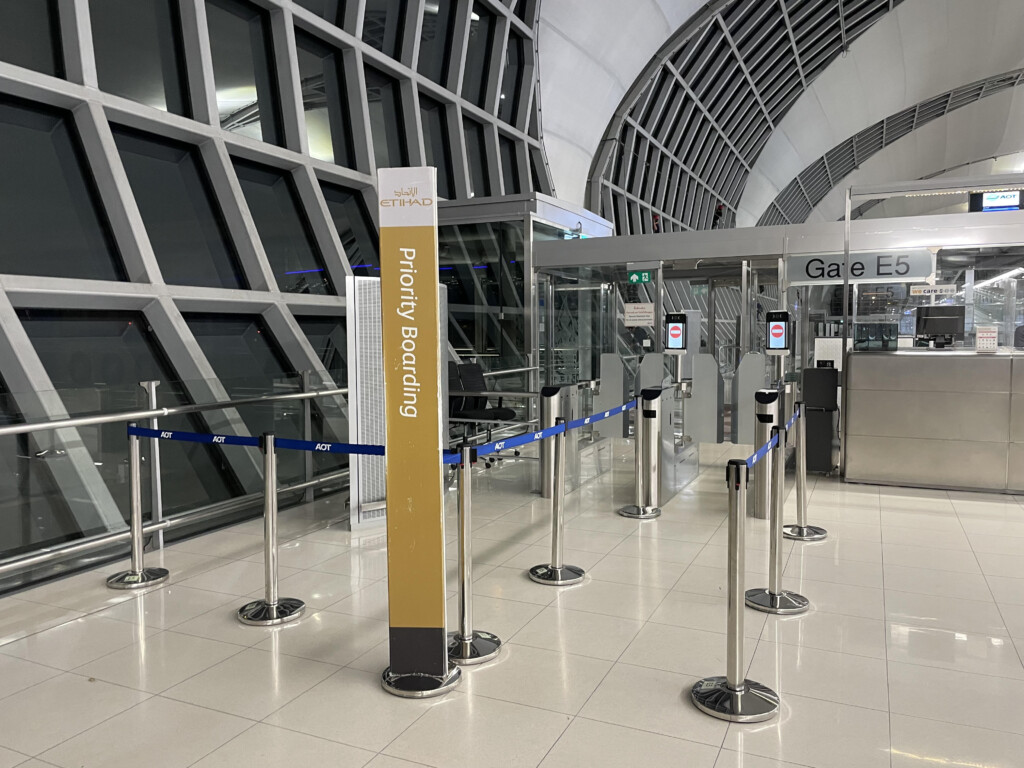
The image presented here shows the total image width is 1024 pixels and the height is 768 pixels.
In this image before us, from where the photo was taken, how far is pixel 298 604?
4.06 meters

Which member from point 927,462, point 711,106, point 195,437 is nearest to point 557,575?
point 195,437

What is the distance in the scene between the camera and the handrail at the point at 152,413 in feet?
13.5

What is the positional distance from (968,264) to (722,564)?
4.82 meters

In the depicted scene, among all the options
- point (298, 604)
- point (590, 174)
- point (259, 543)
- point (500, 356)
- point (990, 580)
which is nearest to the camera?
point (298, 604)

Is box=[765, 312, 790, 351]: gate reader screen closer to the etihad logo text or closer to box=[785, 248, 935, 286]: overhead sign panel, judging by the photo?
box=[785, 248, 935, 286]: overhead sign panel

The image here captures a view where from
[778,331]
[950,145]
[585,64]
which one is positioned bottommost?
[778,331]

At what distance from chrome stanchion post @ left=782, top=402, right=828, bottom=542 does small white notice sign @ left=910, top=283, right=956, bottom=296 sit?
3021 millimetres

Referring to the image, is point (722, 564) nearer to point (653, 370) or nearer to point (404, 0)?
point (653, 370)

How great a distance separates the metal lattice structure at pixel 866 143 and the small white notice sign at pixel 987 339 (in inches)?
1105

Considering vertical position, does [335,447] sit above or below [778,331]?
below

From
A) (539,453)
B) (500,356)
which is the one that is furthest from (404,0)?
(539,453)

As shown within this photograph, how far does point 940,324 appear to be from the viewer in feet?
24.7

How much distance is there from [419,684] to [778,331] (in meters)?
6.05

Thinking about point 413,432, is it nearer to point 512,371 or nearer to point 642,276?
point 512,371
